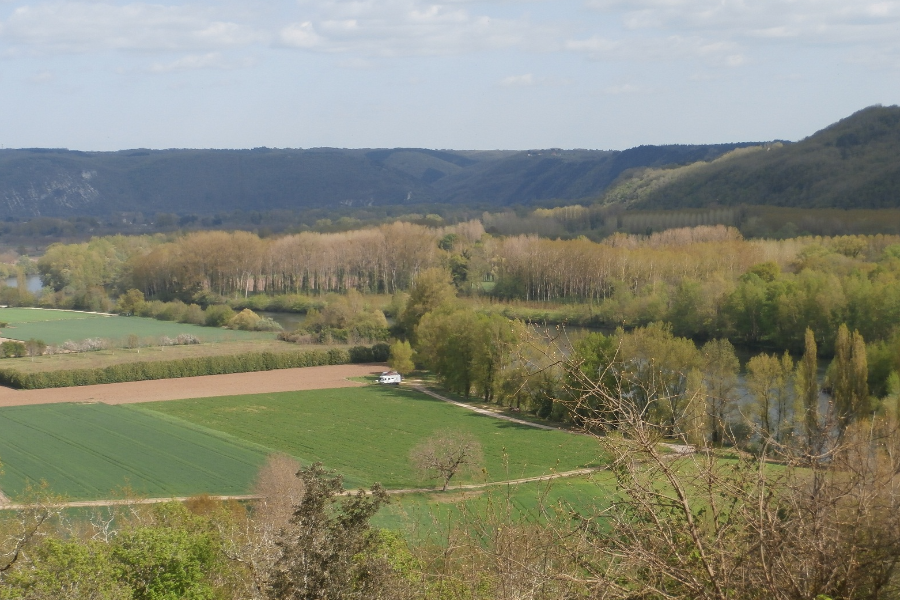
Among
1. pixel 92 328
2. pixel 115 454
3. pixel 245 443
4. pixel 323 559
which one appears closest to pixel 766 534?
pixel 323 559

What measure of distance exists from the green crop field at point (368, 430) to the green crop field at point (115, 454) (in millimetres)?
1714

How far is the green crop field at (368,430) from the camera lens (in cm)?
3075

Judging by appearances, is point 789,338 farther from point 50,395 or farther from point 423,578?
point 423,578

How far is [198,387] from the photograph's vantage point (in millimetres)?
46781

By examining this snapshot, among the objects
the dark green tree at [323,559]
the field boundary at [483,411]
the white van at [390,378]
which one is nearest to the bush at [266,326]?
the white van at [390,378]

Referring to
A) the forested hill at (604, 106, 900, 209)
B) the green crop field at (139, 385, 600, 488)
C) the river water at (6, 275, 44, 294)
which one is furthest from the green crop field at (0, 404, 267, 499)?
the forested hill at (604, 106, 900, 209)

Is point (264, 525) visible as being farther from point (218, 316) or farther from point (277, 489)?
point (218, 316)

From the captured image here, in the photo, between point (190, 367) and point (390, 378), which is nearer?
point (390, 378)

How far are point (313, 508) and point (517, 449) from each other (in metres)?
24.6

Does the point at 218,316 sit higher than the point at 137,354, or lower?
lower

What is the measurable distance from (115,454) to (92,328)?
3547cm

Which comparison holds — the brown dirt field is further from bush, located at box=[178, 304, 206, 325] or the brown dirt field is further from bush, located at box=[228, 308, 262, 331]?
bush, located at box=[178, 304, 206, 325]

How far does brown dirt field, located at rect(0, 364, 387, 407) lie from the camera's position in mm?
43125

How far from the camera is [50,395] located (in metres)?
43.5
